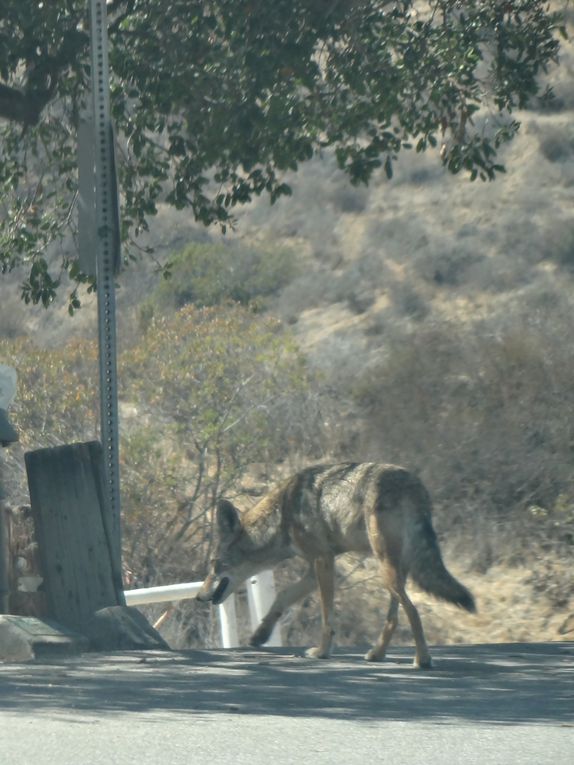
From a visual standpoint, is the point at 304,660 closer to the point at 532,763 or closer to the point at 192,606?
the point at 532,763

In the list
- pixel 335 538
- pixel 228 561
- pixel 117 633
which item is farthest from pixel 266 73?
pixel 117 633

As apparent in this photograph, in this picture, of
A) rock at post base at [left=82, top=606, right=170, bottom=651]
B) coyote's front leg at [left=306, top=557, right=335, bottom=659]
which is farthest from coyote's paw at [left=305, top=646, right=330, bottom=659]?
rock at post base at [left=82, top=606, right=170, bottom=651]

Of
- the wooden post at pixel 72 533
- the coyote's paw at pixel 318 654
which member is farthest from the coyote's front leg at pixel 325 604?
the wooden post at pixel 72 533

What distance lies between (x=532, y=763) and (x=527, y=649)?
4.09 m

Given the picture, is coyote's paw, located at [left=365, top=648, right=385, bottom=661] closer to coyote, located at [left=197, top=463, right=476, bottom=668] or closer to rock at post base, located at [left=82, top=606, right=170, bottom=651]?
coyote, located at [left=197, top=463, right=476, bottom=668]

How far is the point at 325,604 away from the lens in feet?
29.3

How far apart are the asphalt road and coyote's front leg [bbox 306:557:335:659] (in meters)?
0.21

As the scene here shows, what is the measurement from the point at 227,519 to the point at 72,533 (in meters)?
1.56

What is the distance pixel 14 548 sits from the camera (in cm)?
881

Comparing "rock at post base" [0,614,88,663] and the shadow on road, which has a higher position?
"rock at post base" [0,614,88,663]

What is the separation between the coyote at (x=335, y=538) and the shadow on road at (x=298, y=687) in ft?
1.46

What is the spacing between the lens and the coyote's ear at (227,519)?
9820 mm

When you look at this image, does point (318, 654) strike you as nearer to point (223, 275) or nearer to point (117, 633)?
point (117, 633)

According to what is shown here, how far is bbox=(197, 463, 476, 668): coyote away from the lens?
8375 mm
